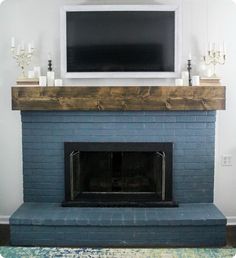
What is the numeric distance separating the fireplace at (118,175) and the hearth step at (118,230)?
0.30 metres

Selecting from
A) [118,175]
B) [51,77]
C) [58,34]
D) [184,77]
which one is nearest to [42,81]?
[51,77]

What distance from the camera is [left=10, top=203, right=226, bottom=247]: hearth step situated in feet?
12.0

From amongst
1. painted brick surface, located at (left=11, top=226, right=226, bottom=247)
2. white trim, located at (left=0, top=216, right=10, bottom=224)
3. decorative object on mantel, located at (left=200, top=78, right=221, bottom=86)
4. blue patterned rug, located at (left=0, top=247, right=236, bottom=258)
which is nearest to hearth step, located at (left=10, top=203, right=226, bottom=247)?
painted brick surface, located at (left=11, top=226, right=226, bottom=247)

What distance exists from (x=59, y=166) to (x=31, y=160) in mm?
246

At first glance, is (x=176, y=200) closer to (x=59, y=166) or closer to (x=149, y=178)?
→ (x=149, y=178)

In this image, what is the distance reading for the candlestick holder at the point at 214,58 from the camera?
3891mm

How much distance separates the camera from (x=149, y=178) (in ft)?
13.6

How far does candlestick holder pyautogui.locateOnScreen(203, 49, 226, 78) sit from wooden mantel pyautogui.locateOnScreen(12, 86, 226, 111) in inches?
9.6

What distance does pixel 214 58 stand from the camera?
390cm

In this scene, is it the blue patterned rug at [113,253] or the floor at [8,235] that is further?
the floor at [8,235]

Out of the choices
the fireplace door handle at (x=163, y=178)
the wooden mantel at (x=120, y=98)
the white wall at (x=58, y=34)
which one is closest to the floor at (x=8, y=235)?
the fireplace door handle at (x=163, y=178)

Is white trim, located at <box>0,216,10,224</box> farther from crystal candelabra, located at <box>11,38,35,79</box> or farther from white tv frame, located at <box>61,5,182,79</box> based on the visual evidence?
white tv frame, located at <box>61,5,182,79</box>

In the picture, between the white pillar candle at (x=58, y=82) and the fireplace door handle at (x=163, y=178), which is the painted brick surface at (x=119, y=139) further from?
the white pillar candle at (x=58, y=82)

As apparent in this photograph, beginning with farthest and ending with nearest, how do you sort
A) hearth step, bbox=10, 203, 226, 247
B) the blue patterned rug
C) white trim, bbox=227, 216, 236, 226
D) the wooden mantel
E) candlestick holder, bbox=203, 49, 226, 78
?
white trim, bbox=227, 216, 236, 226
candlestick holder, bbox=203, 49, 226, 78
the wooden mantel
hearth step, bbox=10, 203, 226, 247
the blue patterned rug
